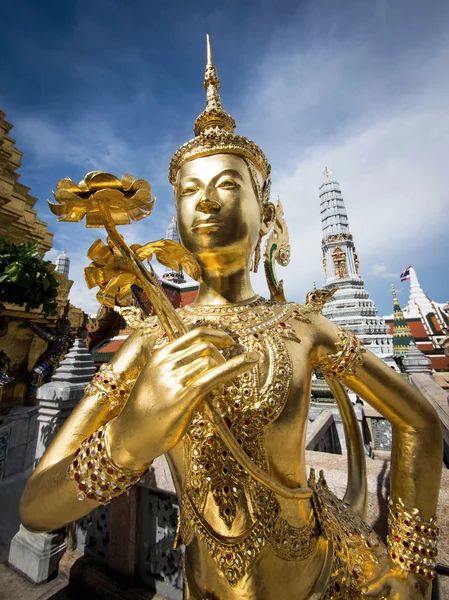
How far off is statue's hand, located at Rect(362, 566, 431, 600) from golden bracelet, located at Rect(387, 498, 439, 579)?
0.10ft

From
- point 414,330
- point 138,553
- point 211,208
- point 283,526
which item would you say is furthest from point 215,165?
point 414,330

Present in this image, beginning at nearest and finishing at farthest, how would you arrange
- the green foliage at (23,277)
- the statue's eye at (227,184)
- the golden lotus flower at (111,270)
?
the golden lotus flower at (111,270) < the statue's eye at (227,184) < the green foliage at (23,277)

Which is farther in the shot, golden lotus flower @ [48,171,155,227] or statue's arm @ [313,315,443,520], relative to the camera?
statue's arm @ [313,315,443,520]

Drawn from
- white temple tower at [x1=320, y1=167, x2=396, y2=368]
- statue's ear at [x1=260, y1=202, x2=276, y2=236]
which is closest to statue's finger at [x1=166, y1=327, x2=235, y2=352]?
statue's ear at [x1=260, y1=202, x2=276, y2=236]

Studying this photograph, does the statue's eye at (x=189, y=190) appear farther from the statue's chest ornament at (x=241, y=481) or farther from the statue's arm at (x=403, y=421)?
the statue's arm at (x=403, y=421)

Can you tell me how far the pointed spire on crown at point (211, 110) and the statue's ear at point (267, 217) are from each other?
514mm

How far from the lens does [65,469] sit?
Result: 1.09 meters

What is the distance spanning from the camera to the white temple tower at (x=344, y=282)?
16.3m

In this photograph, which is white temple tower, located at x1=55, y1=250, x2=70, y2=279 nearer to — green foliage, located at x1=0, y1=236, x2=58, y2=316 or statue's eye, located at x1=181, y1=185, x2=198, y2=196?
green foliage, located at x1=0, y1=236, x2=58, y2=316

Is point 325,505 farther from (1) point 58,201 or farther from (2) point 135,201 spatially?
(1) point 58,201

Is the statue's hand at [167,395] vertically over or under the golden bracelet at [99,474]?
over

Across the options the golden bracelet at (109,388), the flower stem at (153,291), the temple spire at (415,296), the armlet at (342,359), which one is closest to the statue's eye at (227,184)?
the flower stem at (153,291)

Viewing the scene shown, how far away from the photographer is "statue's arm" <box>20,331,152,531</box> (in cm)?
108

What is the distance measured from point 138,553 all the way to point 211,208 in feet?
9.02
